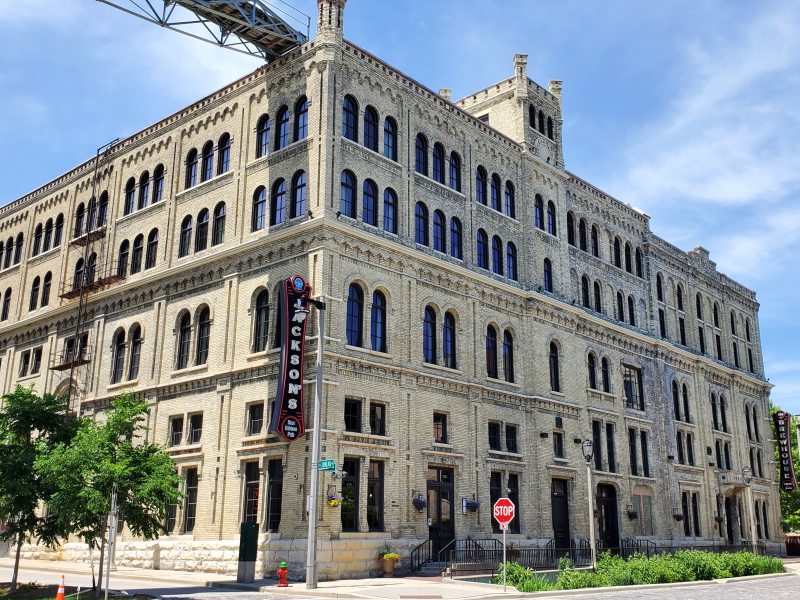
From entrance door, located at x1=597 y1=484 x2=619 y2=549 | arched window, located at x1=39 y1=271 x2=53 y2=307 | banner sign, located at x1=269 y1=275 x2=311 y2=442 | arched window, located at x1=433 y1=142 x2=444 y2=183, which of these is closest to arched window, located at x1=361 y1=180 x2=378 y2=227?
arched window, located at x1=433 y1=142 x2=444 y2=183

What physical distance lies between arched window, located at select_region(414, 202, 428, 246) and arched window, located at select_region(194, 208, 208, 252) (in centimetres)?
918

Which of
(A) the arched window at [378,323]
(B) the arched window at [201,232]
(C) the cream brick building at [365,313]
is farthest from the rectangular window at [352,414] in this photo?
(B) the arched window at [201,232]

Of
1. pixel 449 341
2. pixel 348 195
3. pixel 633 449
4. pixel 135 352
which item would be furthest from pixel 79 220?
pixel 633 449

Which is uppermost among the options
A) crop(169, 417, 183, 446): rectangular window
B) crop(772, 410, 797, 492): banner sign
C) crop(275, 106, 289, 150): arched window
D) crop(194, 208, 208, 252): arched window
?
crop(275, 106, 289, 150): arched window

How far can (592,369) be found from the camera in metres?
43.9

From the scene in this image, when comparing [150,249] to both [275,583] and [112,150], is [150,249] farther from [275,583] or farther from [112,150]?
[275,583]

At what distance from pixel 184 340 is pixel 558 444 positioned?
59.4 ft

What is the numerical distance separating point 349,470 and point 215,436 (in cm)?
590

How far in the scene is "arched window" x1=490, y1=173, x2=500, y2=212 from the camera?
3976 cm

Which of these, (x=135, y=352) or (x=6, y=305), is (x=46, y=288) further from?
(x=135, y=352)

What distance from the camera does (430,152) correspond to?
36.4m

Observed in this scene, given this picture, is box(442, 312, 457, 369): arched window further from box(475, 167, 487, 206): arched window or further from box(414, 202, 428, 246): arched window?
box(475, 167, 487, 206): arched window

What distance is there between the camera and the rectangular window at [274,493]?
29.0 m

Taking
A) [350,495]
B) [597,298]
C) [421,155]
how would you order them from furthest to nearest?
[597,298] → [421,155] → [350,495]
